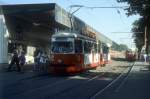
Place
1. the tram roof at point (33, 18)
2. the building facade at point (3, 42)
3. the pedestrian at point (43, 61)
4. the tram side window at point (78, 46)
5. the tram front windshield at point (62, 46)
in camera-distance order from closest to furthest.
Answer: the tram front windshield at point (62, 46), the tram side window at point (78, 46), the pedestrian at point (43, 61), the tram roof at point (33, 18), the building facade at point (3, 42)

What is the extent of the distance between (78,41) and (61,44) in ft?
4.54

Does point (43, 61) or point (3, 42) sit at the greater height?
point (3, 42)

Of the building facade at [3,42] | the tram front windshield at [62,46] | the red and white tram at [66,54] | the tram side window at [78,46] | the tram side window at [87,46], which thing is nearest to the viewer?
the red and white tram at [66,54]

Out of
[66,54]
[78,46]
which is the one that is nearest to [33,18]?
[78,46]

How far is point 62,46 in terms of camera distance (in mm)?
35562

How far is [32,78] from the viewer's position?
106 ft

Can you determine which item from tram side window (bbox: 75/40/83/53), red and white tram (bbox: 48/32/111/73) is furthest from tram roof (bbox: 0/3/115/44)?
red and white tram (bbox: 48/32/111/73)

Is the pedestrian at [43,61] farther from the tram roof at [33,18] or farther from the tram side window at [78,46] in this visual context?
the tram roof at [33,18]

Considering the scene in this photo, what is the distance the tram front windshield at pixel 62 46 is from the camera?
35350 mm

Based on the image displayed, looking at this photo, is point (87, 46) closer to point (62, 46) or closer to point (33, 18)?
point (62, 46)

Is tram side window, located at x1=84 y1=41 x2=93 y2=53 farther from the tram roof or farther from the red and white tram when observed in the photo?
the red and white tram

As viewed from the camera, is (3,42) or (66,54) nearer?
(66,54)

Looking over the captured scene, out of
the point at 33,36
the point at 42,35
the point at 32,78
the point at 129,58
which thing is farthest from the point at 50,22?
the point at 129,58

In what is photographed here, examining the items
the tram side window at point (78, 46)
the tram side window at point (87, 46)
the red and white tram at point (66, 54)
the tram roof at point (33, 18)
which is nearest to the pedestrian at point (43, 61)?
the red and white tram at point (66, 54)
